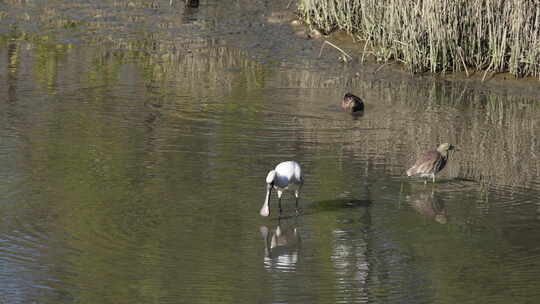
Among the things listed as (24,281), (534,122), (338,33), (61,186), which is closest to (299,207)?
(61,186)

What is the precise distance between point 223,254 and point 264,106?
6102 millimetres

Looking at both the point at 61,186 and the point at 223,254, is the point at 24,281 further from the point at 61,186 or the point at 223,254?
the point at 61,186

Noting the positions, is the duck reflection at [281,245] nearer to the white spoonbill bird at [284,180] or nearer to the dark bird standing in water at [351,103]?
the white spoonbill bird at [284,180]

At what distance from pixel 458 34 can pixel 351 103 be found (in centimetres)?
324

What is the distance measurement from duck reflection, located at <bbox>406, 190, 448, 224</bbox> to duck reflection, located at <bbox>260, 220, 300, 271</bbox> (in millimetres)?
1362

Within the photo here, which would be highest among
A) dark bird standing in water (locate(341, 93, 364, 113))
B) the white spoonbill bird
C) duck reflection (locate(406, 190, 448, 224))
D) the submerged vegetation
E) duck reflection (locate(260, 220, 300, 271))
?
the submerged vegetation

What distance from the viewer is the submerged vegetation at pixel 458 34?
1659 centimetres

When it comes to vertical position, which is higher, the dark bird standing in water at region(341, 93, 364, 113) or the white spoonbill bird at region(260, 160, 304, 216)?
the dark bird standing in water at region(341, 93, 364, 113)

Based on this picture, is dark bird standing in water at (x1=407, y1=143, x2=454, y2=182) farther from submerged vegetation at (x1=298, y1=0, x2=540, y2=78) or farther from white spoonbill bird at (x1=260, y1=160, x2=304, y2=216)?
submerged vegetation at (x1=298, y1=0, x2=540, y2=78)

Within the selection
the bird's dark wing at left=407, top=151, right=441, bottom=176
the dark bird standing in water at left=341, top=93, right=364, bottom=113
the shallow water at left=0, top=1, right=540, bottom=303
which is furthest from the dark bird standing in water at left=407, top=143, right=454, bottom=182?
the dark bird standing in water at left=341, top=93, right=364, bottom=113

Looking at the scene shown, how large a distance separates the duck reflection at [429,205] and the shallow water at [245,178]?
0.03 meters

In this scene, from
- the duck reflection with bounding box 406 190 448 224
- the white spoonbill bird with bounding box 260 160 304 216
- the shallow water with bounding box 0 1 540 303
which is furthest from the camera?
the duck reflection with bounding box 406 190 448 224

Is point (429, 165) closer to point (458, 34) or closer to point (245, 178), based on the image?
point (245, 178)

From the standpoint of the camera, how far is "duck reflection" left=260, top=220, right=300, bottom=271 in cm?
878
